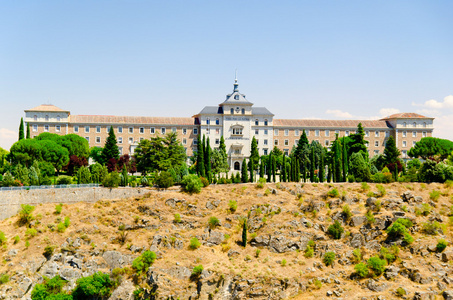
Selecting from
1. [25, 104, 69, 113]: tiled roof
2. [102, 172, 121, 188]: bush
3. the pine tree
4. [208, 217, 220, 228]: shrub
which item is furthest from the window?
[208, 217, 220, 228]: shrub

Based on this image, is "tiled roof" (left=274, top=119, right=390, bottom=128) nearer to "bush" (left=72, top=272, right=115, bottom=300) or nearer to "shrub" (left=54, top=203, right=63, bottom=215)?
"shrub" (left=54, top=203, right=63, bottom=215)

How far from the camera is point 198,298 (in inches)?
1586

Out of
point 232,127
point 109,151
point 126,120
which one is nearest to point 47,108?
point 126,120

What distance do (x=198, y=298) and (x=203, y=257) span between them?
4.36m

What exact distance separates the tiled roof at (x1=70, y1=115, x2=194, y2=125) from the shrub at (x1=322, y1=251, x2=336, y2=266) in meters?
55.9

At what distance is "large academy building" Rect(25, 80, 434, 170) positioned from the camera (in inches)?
3489

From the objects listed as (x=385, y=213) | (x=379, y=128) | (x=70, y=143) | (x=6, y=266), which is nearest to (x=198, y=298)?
(x=6, y=266)

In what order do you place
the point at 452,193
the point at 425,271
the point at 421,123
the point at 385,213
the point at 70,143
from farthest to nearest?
A: the point at 421,123
the point at 70,143
the point at 452,193
the point at 385,213
the point at 425,271

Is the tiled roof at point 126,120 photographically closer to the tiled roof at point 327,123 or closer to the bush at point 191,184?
the tiled roof at point 327,123

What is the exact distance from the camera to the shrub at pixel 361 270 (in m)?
39.8

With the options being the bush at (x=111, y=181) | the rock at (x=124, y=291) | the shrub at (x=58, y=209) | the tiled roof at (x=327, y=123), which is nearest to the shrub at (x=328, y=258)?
the rock at (x=124, y=291)

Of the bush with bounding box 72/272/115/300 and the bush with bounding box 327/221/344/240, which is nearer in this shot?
the bush with bounding box 72/272/115/300

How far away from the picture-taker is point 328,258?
4234cm

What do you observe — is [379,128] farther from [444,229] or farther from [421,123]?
[444,229]
